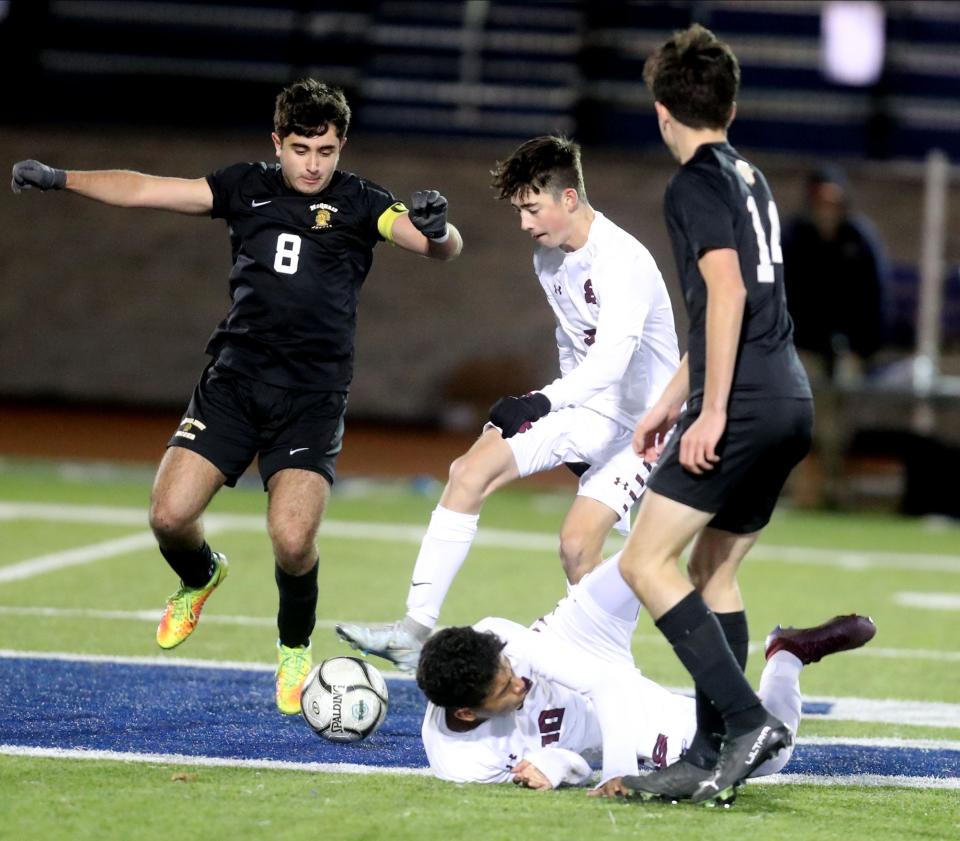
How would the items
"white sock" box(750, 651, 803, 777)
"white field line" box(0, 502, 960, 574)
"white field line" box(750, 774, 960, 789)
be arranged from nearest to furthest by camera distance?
"white field line" box(750, 774, 960, 789) → "white sock" box(750, 651, 803, 777) → "white field line" box(0, 502, 960, 574)

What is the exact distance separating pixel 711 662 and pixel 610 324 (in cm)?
170

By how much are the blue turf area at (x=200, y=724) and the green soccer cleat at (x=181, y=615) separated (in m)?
0.19

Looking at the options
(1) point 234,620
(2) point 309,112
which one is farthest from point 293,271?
(1) point 234,620

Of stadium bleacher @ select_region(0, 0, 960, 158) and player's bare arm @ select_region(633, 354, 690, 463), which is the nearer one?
player's bare arm @ select_region(633, 354, 690, 463)

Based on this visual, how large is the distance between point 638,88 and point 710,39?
13692 millimetres

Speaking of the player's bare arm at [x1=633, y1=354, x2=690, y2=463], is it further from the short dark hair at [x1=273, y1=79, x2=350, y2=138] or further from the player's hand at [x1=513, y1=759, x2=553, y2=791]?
the short dark hair at [x1=273, y1=79, x2=350, y2=138]

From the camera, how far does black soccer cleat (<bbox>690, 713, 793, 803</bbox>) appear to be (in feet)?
14.8

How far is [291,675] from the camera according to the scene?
19.4 ft

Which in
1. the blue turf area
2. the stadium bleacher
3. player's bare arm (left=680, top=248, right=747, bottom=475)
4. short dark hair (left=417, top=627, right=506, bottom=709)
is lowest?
the blue turf area

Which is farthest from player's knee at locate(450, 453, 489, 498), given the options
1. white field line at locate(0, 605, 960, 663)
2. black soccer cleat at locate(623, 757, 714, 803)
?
white field line at locate(0, 605, 960, 663)

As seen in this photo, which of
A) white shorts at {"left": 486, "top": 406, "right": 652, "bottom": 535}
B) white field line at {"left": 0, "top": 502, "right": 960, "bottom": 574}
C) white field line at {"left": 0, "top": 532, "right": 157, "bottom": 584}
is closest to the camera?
white shorts at {"left": 486, "top": 406, "right": 652, "bottom": 535}

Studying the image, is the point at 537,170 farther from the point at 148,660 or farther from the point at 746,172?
the point at 148,660

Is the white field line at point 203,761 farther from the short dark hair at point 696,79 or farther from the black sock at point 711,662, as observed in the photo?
the short dark hair at point 696,79

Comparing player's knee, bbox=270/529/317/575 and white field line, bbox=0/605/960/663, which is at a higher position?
player's knee, bbox=270/529/317/575
